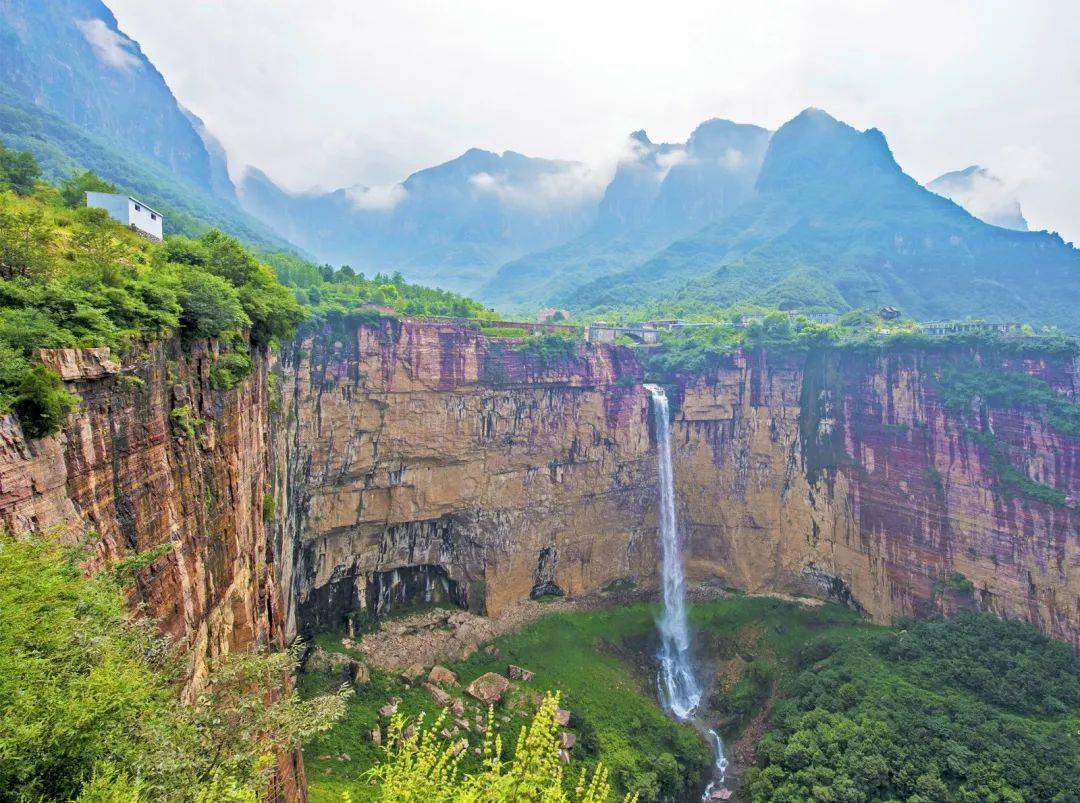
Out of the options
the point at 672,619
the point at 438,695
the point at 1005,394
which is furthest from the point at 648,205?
the point at 438,695

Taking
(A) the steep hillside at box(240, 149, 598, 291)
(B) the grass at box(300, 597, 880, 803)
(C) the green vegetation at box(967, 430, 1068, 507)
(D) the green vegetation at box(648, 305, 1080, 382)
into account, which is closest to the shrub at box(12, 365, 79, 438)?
(B) the grass at box(300, 597, 880, 803)

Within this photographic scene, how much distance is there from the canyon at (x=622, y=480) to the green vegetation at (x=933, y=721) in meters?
3.44

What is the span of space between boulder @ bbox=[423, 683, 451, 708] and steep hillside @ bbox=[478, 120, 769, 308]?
66364 mm

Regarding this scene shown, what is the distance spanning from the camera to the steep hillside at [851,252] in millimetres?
60000

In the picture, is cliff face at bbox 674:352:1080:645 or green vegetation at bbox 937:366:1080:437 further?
cliff face at bbox 674:352:1080:645

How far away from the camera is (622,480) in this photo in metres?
38.2

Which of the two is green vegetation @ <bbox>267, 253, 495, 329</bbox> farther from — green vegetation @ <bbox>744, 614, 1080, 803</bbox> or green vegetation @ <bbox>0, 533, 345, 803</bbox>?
green vegetation @ <bbox>744, 614, 1080, 803</bbox>

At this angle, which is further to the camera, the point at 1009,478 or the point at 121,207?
the point at 1009,478

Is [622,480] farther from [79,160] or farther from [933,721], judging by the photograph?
[79,160]

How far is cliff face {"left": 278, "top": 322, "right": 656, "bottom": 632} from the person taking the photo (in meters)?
28.6

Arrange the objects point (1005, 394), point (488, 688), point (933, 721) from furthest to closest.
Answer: point (1005, 394), point (488, 688), point (933, 721)

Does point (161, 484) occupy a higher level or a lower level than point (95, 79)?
lower

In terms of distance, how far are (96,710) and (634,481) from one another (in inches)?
1382

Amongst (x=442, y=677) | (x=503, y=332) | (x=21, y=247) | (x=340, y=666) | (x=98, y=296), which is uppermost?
(x=503, y=332)
